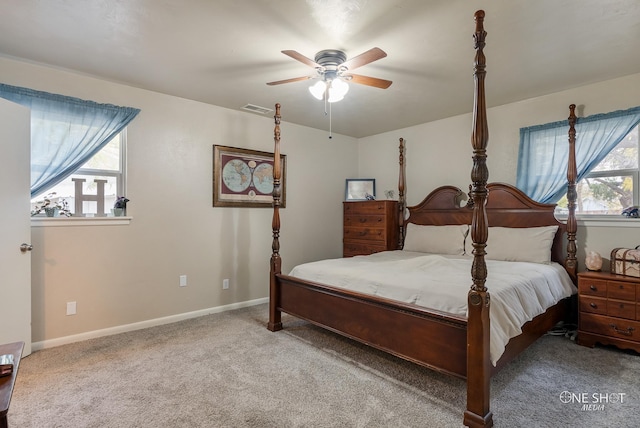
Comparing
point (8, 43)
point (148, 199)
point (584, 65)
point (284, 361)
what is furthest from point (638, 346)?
point (8, 43)

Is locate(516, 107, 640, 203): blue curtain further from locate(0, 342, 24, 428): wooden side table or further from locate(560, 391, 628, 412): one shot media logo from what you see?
locate(0, 342, 24, 428): wooden side table

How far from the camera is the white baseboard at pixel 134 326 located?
2.91 m

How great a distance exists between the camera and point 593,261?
3.03 m

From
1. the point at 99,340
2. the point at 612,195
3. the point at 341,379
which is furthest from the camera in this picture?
the point at 612,195

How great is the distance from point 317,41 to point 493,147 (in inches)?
107

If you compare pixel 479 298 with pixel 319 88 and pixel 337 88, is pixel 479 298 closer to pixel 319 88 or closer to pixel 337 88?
pixel 337 88

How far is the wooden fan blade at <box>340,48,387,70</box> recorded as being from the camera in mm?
2125

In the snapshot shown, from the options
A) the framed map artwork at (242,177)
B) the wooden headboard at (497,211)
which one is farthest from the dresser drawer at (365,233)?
the framed map artwork at (242,177)

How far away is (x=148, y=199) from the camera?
3.46 meters

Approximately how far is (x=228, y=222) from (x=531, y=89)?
3663 millimetres

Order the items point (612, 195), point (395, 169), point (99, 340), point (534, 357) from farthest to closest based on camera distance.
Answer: point (395, 169)
point (612, 195)
point (99, 340)
point (534, 357)

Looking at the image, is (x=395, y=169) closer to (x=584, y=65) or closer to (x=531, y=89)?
(x=531, y=89)

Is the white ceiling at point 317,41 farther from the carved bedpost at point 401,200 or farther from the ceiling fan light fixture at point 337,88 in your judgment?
the carved bedpost at point 401,200

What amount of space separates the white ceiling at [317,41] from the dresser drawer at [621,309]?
202 centimetres
